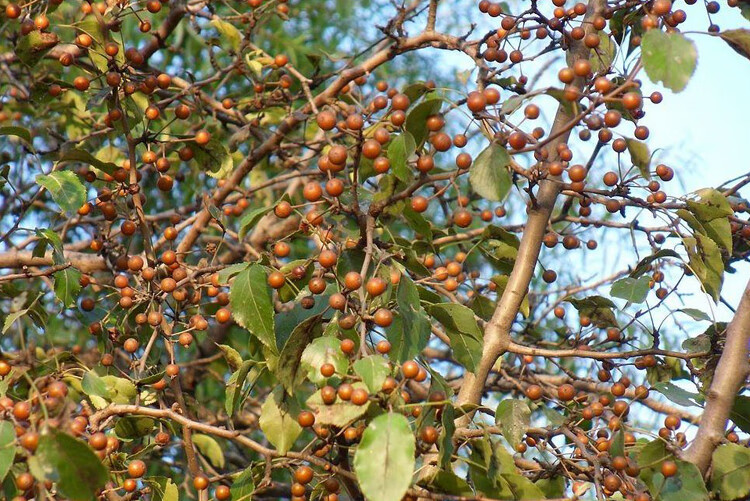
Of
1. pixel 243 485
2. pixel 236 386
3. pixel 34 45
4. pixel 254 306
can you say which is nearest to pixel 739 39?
pixel 254 306

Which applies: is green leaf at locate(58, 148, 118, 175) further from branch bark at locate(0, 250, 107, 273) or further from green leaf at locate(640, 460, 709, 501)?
green leaf at locate(640, 460, 709, 501)

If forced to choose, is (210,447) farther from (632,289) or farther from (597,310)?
(632,289)

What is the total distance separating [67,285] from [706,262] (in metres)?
1.46

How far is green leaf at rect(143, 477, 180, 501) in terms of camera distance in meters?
1.93

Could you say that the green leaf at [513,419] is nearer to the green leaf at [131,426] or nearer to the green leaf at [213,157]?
the green leaf at [131,426]

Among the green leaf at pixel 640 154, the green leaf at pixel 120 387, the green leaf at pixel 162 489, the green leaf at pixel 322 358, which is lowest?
the green leaf at pixel 162 489

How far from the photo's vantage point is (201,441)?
3.02 m

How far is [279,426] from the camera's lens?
1.79 m

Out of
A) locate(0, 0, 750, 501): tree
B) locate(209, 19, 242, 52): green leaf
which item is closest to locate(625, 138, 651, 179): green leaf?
locate(0, 0, 750, 501): tree

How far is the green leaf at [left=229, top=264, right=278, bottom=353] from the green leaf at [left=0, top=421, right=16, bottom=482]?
451 mm

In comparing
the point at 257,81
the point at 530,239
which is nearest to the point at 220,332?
the point at 257,81

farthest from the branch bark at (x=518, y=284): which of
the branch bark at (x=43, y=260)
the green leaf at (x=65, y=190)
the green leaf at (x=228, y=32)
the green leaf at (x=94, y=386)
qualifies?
the green leaf at (x=228, y=32)

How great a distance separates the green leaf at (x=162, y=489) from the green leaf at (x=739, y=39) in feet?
4.54

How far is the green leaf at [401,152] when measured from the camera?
5.51 feet
